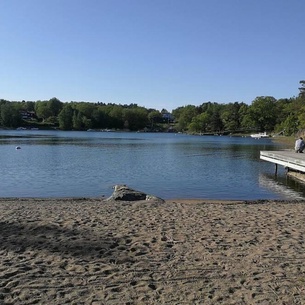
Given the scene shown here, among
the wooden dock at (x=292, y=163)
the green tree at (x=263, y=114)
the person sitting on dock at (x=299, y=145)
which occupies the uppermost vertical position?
the green tree at (x=263, y=114)

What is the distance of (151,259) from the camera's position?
25.0 ft

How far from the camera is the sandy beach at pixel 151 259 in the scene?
19.8ft

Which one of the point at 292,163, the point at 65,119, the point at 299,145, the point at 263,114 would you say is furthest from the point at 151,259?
the point at 65,119

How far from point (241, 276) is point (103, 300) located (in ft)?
7.93

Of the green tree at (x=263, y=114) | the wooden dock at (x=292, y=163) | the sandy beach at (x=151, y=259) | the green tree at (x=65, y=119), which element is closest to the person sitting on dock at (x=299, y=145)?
the wooden dock at (x=292, y=163)

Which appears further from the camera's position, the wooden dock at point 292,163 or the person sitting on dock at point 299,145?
the person sitting on dock at point 299,145

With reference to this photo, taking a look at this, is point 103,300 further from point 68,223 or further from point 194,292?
point 68,223

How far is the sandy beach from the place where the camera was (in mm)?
6043

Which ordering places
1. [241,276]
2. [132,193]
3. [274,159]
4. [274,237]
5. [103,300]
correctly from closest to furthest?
1. [103,300]
2. [241,276]
3. [274,237]
4. [132,193]
5. [274,159]

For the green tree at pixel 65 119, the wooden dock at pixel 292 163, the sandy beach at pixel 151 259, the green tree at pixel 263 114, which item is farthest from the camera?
the green tree at pixel 65 119

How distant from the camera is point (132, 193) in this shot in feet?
56.3

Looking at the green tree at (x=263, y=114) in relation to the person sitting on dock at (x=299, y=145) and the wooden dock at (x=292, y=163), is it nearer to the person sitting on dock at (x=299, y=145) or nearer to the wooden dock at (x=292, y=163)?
the person sitting on dock at (x=299, y=145)

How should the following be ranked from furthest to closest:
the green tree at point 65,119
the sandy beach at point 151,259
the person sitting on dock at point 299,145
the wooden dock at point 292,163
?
the green tree at point 65,119 → the person sitting on dock at point 299,145 → the wooden dock at point 292,163 → the sandy beach at point 151,259

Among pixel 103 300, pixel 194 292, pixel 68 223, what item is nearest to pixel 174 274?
pixel 194 292
